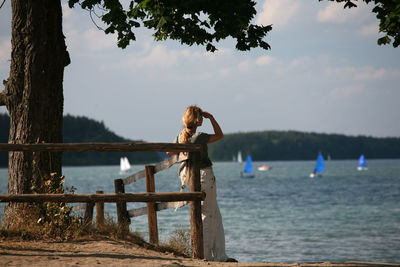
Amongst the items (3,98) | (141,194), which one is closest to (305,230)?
(3,98)

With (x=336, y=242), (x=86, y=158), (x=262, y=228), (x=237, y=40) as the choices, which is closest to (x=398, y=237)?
(x=336, y=242)

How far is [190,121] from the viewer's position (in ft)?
28.5

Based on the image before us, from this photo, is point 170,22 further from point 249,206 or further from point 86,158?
point 86,158

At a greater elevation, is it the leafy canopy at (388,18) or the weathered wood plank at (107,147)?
the leafy canopy at (388,18)

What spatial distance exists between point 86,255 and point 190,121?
273 centimetres

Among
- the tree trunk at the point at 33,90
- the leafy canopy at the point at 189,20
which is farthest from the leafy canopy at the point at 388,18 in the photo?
the tree trunk at the point at 33,90

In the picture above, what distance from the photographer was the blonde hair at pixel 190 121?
28.3ft

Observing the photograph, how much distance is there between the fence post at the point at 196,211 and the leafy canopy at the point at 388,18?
4.40 metres

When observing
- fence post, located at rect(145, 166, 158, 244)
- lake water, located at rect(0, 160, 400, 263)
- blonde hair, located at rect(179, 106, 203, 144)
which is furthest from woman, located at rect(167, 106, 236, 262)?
lake water, located at rect(0, 160, 400, 263)

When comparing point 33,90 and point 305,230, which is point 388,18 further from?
point 305,230

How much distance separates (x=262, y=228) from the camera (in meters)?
29.4

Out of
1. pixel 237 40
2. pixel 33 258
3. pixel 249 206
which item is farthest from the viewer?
pixel 249 206

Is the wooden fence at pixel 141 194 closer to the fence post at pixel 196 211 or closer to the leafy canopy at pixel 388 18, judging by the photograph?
the fence post at pixel 196 211

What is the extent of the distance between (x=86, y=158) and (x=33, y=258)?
625ft
